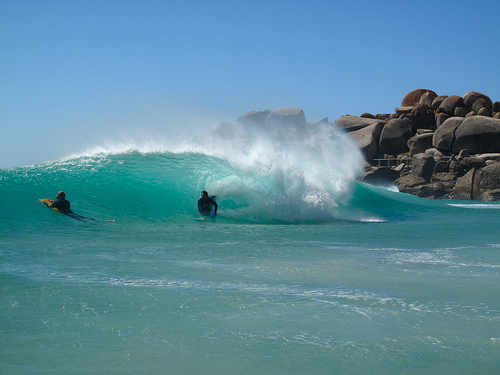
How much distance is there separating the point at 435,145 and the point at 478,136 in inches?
119

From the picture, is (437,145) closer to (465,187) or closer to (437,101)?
(437,101)

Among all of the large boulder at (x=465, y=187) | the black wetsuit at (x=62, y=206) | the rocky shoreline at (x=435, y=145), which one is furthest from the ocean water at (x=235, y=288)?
the large boulder at (x=465, y=187)

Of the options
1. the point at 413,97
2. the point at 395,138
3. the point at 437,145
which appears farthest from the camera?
the point at 413,97

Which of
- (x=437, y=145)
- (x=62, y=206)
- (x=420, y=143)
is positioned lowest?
(x=62, y=206)

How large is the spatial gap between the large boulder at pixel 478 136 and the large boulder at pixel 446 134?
29 centimetres

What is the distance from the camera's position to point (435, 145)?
38.0 meters

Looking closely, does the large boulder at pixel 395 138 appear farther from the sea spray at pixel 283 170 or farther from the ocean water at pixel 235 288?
the ocean water at pixel 235 288

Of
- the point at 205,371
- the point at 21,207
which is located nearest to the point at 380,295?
the point at 205,371

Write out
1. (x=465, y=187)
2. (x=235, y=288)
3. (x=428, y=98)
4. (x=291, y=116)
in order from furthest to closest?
1. (x=291, y=116)
2. (x=428, y=98)
3. (x=465, y=187)
4. (x=235, y=288)

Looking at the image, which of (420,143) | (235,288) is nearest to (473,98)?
(420,143)

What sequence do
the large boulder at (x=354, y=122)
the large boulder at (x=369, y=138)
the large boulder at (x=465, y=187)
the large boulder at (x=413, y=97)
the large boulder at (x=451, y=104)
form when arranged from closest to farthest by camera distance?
the large boulder at (x=465, y=187)
the large boulder at (x=369, y=138)
the large boulder at (x=451, y=104)
the large boulder at (x=354, y=122)
the large boulder at (x=413, y=97)

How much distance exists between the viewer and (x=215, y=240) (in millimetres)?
8586

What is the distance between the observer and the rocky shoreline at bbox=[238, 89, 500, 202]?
28422mm

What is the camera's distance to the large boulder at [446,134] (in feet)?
122
